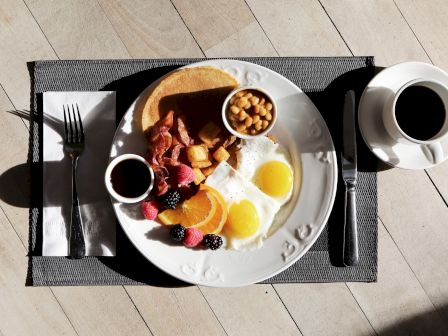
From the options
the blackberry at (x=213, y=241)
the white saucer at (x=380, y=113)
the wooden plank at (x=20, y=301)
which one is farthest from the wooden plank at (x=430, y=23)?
the wooden plank at (x=20, y=301)

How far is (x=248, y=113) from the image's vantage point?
4.17 feet

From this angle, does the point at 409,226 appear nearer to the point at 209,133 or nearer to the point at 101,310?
the point at 209,133

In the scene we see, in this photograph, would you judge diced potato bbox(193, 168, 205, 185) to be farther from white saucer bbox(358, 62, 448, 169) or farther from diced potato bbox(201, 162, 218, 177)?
white saucer bbox(358, 62, 448, 169)


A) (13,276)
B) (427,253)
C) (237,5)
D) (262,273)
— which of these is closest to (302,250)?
(262,273)

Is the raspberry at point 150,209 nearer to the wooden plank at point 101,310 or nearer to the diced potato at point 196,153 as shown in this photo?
the diced potato at point 196,153

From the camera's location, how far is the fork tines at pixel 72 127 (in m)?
1.36

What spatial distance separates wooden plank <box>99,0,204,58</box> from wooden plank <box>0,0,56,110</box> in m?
0.25

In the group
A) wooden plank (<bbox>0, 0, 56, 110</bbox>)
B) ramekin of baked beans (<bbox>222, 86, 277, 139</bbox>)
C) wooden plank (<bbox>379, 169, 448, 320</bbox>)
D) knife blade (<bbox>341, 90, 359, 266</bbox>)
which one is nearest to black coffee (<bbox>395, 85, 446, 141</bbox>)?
knife blade (<bbox>341, 90, 359, 266</bbox>)

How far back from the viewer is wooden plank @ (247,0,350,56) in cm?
147

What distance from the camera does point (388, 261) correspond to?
145cm

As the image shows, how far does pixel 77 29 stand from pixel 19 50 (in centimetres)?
20

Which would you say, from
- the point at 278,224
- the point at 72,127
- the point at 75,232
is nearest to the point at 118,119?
the point at 72,127

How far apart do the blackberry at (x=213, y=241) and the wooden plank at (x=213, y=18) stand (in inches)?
24.7

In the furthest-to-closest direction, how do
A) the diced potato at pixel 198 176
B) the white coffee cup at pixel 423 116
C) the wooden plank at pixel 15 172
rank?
1. the wooden plank at pixel 15 172
2. the diced potato at pixel 198 176
3. the white coffee cup at pixel 423 116
